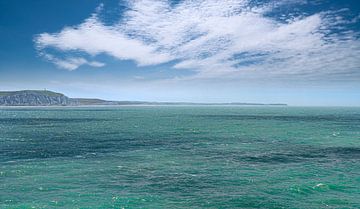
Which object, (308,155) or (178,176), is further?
(308,155)

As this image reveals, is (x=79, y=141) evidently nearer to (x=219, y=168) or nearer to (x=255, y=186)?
(x=219, y=168)

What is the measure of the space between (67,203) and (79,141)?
41492 millimetres

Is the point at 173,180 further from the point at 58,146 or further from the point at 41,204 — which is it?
the point at 58,146

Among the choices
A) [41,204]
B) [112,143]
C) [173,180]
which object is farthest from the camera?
[112,143]

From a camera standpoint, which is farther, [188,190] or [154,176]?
[154,176]

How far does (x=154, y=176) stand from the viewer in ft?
120

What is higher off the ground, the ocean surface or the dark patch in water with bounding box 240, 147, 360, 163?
the dark patch in water with bounding box 240, 147, 360, 163

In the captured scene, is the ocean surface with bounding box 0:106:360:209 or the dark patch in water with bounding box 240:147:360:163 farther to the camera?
the dark patch in water with bounding box 240:147:360:163

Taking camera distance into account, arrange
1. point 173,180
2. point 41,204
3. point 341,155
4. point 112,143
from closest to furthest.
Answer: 1. point 41,204
2. point 173,180
3. point 341,155
4. point 112,143

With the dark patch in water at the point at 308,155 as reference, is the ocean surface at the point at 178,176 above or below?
below

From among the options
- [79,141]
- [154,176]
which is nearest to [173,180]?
[154,176]

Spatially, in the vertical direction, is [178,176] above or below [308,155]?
below

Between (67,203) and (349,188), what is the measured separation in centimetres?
2943

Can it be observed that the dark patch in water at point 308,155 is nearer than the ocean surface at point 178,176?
No
